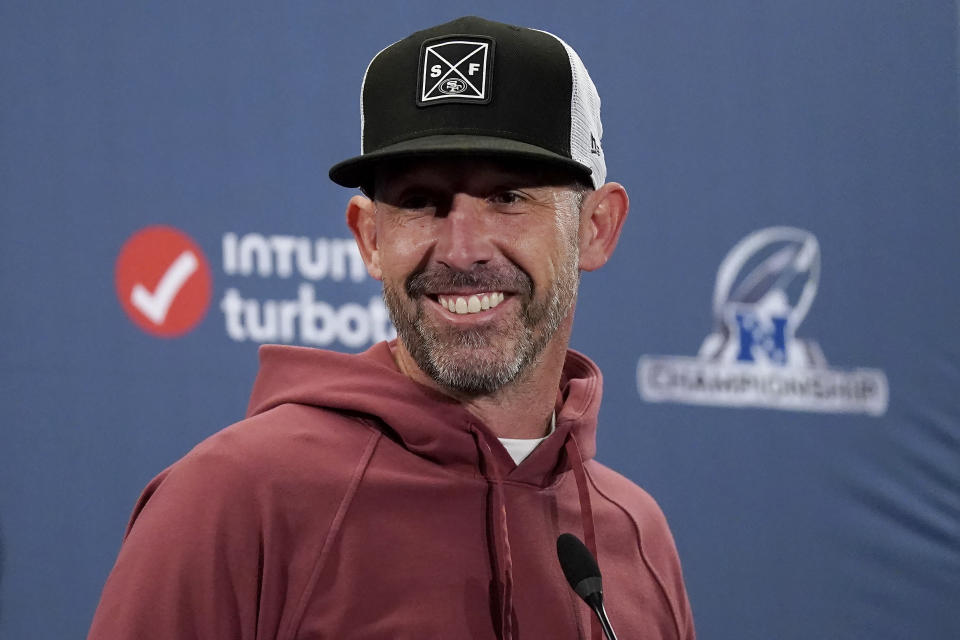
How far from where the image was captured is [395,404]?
1128 mm

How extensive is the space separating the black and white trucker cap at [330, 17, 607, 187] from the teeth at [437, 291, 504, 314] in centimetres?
13

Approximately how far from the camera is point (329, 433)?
3.59ft

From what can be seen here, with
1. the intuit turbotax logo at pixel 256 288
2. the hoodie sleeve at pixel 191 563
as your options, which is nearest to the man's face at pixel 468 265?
the hoodie sleeve at pixel 191 563

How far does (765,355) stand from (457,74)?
1752 millimetres

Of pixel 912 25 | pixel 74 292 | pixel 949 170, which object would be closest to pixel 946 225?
pixel 949 170

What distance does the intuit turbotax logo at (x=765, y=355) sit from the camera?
2607 millimetres

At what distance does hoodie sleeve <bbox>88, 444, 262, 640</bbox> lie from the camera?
3.07ft

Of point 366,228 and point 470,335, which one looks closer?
point 470,335

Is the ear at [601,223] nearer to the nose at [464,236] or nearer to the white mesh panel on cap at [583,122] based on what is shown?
the white mesh panel on cap at [583,122]

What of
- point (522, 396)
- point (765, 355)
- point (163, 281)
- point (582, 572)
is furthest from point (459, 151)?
point (765, 355)

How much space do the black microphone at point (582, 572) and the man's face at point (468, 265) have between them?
176 mm

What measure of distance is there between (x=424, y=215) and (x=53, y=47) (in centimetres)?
120

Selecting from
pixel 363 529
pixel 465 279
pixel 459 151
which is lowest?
pixel 363 529

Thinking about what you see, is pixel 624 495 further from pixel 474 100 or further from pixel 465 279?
pixel 474 100
